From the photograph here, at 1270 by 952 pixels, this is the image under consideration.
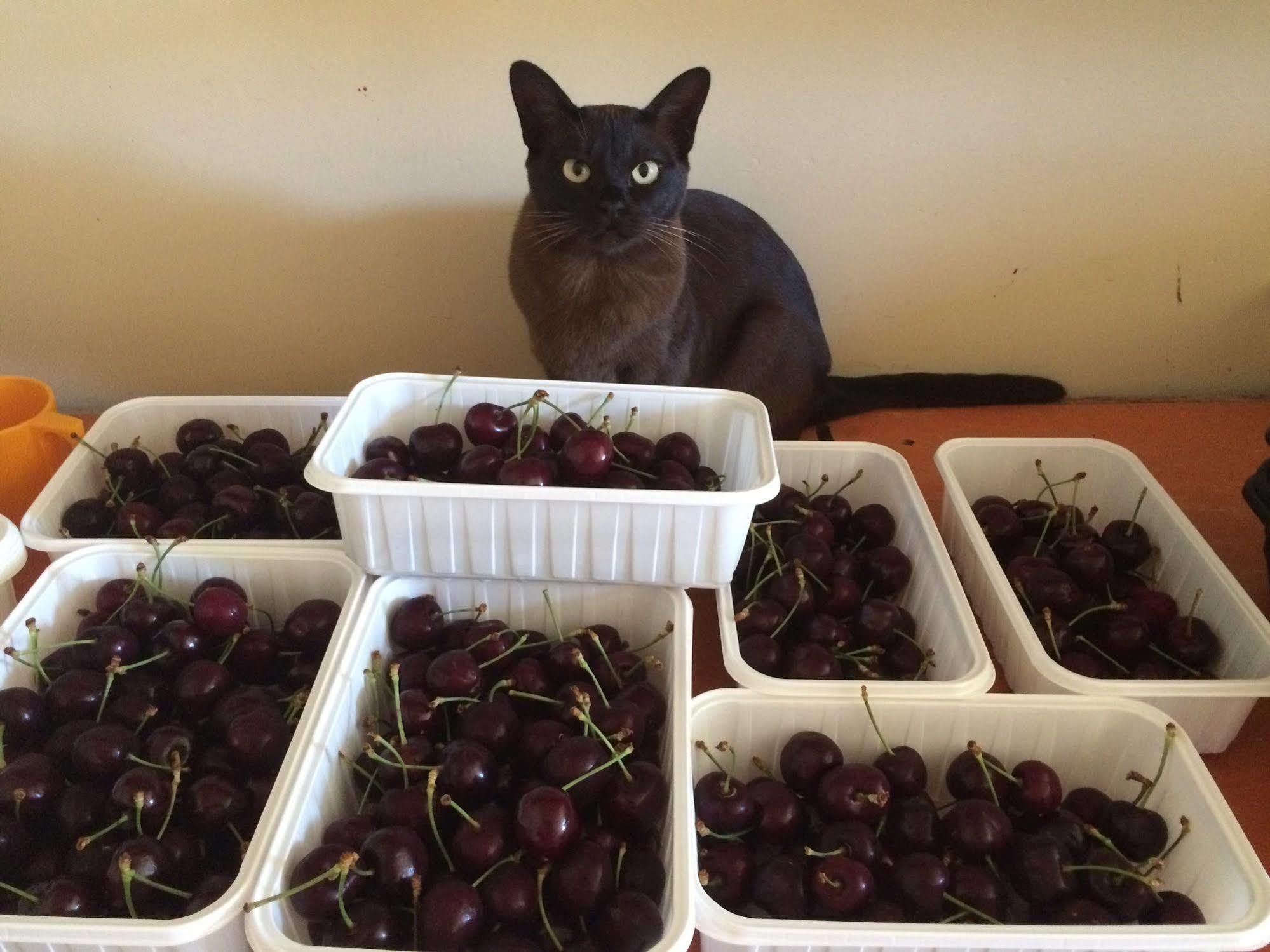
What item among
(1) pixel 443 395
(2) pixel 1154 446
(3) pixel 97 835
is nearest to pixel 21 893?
(3) pixel 97 835

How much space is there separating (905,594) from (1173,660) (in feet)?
0.83

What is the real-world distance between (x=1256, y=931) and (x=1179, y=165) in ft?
3.14

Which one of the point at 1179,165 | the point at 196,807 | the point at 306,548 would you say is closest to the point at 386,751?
the point at 196,807

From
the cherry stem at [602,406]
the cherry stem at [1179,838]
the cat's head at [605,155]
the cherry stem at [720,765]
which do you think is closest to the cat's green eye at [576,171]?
the cat's head at [605,155]

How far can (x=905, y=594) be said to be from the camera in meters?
0.95

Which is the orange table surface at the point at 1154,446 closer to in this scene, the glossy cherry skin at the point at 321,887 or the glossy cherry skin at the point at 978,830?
the glossy cherry skin at the point at 978,830

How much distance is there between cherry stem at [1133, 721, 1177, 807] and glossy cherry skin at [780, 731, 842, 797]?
24 centimetres

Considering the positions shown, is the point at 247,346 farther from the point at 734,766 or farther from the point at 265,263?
the point at 734,766

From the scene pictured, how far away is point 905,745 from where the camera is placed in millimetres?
741

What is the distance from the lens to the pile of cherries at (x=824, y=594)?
814mm

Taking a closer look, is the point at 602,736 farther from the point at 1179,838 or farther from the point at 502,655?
the point at 1179,838

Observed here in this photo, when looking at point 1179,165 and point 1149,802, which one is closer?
point 1149,802

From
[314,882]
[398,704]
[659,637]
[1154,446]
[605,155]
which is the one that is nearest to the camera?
[314,882]

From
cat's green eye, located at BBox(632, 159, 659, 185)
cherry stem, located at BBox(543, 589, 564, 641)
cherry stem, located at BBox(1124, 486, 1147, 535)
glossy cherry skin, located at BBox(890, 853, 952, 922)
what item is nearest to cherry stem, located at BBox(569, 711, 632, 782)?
cherry stem, located at BBox(543, 589, 564, 641)
